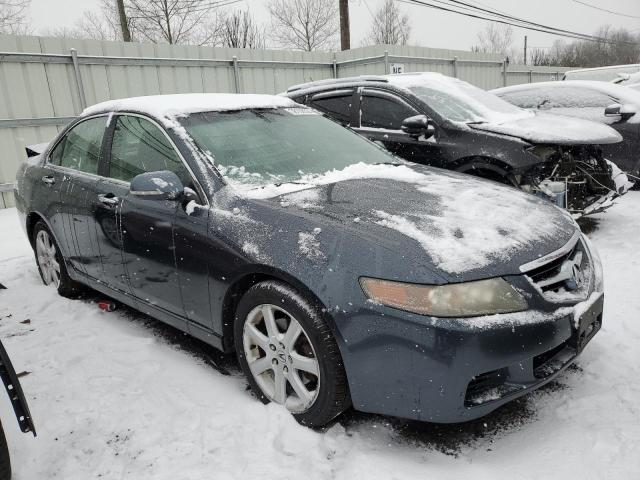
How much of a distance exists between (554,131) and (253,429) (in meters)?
4.08

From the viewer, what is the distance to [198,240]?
2.68 m

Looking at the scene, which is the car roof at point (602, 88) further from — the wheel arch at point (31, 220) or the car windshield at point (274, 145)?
the wheel arch at point (31, 220)

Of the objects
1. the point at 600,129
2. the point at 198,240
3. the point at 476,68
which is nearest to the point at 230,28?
the point at 476,68

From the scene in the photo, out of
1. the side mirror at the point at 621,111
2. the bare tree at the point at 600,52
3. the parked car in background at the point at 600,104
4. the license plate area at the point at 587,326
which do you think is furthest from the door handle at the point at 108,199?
the bare tree at the point at 600,52

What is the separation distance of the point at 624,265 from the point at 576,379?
2138 millimetres

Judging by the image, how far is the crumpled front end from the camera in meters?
4.80

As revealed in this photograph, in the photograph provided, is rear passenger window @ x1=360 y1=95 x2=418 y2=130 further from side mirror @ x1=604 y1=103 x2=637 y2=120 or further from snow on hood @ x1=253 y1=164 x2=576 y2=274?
side mirror @ x1=604 y1=103 x2=637 y2=120

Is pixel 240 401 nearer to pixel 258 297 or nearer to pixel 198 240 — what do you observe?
pixel 258 297

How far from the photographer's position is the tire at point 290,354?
88.0 inches

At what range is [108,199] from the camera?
11.0ft

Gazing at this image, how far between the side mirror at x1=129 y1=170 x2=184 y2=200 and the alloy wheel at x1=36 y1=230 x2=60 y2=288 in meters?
1.99

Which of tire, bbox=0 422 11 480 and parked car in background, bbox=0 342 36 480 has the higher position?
parked car in background, bbox=0 342 36 480

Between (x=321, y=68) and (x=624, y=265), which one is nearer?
(x=624, y=265)

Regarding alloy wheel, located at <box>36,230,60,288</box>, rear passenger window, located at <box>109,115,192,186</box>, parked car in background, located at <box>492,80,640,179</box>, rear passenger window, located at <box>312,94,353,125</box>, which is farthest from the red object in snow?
parked car in background, located at <box>492,80,640,179</box>
